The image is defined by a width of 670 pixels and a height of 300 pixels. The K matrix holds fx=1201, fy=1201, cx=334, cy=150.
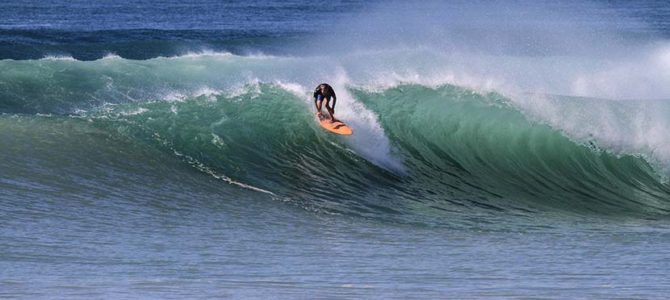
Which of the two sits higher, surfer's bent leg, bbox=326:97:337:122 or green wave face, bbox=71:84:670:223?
surfer's bent leg, bbox=326:97:337:122

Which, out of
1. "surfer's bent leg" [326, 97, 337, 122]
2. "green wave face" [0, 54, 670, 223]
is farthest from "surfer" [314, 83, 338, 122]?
"green wave face" [0, 54, 670, 223]

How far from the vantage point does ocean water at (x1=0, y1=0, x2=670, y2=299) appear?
10859mm

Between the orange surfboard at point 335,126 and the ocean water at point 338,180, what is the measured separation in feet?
0.67

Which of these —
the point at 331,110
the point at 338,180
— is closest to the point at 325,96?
the point at 331,110

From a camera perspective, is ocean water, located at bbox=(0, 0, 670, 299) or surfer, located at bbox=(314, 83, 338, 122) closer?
ocean water, located at bbox=(0, 0, 670, 299)

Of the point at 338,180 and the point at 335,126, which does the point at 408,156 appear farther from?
the point at 338,180

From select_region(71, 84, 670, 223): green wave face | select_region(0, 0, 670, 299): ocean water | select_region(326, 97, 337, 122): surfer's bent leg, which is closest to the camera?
select_region(0, 0, 670, 299): ocean water

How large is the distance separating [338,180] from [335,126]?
1.93 metres

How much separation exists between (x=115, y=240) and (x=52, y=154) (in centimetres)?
456

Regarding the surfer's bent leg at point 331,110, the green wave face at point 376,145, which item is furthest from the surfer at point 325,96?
the green wave face at point 376,145

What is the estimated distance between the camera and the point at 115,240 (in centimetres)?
1219

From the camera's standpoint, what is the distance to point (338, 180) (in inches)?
676

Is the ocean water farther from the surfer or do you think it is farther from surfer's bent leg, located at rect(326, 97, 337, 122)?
the surfer

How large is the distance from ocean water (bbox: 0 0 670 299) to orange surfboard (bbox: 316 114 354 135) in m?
0.21
